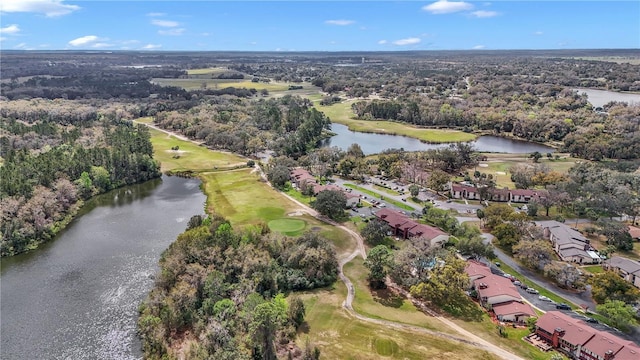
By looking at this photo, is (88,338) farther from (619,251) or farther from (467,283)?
(619,251)

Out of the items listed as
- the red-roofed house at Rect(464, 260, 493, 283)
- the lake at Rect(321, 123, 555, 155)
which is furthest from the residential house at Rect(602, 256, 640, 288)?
the lake at Rect(321, 123, 555, 155)

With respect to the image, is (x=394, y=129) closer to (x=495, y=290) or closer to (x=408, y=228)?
(x=408, y=228)

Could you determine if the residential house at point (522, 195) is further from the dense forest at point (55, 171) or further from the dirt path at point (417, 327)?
the dense forest at point (55, 171)

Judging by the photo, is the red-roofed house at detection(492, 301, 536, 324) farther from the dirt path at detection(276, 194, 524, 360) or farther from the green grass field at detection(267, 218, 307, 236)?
the green grass field at detection(267, 218, 307, 236)

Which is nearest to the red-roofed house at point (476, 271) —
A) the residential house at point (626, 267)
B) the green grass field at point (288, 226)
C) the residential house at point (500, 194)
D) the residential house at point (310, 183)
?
the residential house at point (626, 267)

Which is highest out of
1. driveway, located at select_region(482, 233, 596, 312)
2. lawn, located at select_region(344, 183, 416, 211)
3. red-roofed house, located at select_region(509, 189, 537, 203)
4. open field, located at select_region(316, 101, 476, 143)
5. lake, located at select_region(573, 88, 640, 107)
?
lake, located at select_region(573, 88, 640, 107)

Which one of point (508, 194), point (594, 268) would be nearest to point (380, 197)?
point (508, 194)

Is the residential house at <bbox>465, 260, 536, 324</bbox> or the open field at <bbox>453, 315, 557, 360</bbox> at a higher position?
the residential house at <bbox>465, 260, 536, 324</bbox>
